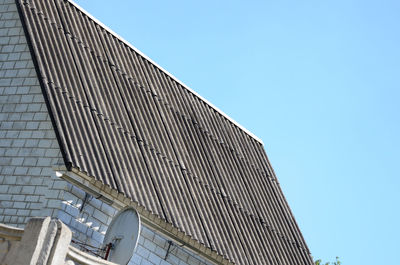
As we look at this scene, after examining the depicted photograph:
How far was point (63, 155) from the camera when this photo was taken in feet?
52.2

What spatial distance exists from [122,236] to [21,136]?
351 centimetres

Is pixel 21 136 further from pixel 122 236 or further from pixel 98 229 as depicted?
pixel 122 236

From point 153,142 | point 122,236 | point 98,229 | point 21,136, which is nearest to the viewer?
point 122,236

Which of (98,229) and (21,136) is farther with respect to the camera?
(21,136)

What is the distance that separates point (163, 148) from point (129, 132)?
4.36ft

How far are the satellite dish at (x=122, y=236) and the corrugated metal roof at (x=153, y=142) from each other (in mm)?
989

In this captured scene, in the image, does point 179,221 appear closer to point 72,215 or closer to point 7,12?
point 72,215

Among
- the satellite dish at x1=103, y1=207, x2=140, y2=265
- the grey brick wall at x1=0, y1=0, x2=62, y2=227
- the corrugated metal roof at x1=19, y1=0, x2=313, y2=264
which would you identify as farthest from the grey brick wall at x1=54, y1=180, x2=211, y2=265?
the satellite dish at x1=103, y1=207, x2=140, y2=265

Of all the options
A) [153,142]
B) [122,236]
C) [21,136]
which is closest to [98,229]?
[122,236]

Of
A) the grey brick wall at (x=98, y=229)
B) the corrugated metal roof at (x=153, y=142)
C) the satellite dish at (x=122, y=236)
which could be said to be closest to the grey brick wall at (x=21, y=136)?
the grey brick wall at (x=98, y=229)

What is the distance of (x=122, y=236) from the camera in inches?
618

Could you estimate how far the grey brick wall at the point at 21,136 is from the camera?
1659 centimetres

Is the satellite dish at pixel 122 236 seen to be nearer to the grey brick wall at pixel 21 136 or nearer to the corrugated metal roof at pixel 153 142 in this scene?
the corrugated metal roof at pixel 153 142

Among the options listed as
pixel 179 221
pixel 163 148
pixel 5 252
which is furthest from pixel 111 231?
pixel 5 252
